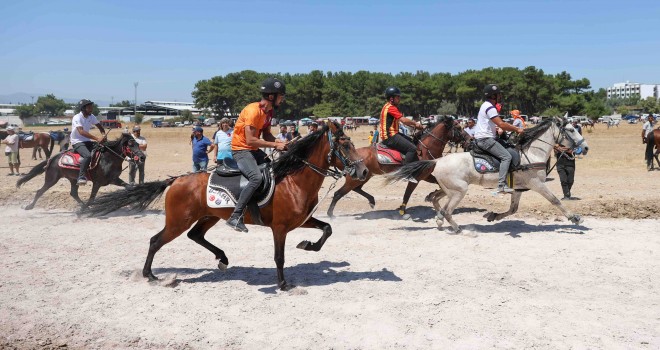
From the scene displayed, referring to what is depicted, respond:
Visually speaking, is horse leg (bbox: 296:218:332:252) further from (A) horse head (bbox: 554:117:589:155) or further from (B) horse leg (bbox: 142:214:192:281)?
(A) horse head (bbox: 554:117:589:155)

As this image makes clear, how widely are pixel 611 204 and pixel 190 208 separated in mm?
9884

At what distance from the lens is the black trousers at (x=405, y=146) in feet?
40.9

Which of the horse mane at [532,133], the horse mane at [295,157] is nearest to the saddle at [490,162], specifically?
the horse mane at [532,133]

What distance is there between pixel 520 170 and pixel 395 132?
9.96ft

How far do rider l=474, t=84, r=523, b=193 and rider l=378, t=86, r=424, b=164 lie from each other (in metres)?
1.84

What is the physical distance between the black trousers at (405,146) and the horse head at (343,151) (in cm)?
534

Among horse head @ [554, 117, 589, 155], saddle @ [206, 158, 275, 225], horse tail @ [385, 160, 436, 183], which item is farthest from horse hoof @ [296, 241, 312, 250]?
horse head @ [554, 117, 589, 155]

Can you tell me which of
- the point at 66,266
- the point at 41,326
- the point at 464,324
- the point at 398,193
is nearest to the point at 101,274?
the point at 66,266

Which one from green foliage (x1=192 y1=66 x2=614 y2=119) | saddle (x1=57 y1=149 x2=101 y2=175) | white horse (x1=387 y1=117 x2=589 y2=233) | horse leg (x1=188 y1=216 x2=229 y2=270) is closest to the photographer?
horse leg (x1=188 y1=216 x2=229 y2=270)

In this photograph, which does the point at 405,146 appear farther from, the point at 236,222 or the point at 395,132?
the point at 236,222

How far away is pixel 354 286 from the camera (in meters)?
7.35

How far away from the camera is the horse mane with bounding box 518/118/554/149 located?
11.0 meters

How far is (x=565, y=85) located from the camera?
8862 cm

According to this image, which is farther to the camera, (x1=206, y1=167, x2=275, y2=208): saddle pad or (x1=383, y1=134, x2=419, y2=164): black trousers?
(x1=383, y1=134, x2=419, y2=164): black trousers
